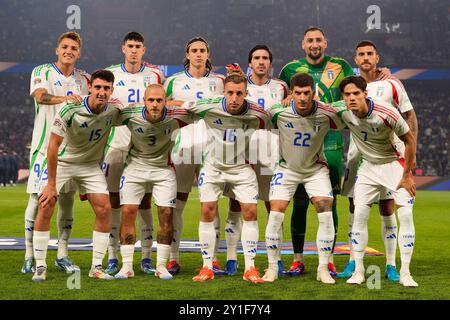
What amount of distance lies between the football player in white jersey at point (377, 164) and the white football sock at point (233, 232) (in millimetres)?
1058

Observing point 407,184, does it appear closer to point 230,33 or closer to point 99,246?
point 99,246

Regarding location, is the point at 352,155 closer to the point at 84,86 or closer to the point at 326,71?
the point at 326,71

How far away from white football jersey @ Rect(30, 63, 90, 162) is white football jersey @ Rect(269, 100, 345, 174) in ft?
5.96

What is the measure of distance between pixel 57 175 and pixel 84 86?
98 cm

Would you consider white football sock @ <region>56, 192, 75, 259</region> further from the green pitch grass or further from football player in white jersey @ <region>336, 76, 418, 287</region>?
football player in white jersey @ <region>336, 76, 418, 287</region>

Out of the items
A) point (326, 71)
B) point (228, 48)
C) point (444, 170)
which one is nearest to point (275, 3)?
point (228, 48)

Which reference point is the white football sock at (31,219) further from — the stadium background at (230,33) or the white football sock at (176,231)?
the stadium background at (230,33)

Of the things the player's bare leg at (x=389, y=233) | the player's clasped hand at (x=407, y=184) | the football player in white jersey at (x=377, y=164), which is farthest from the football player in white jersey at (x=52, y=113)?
the player's clasped hand at (x=407, y=184)

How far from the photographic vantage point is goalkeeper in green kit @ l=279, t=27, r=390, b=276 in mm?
6098

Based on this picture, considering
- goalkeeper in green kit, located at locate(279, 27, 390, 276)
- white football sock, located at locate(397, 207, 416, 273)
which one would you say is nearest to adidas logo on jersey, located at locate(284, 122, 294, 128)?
goalkeeper in green kit, located at locate(279, 27, 390, 276)

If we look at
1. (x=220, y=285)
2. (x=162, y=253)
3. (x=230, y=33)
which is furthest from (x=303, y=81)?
(x=230, y=33)

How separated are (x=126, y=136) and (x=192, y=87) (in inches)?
29.7

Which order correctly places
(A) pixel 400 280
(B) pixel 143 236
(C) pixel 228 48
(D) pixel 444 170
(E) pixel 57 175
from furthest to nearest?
1. (C) pixel 228 48
2. (D) pixel 444 170
3. (B) pixel 143 236
4. (E) pixel 57 175
5. (A) pixel 400 280
